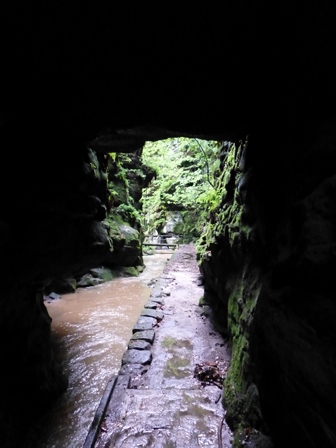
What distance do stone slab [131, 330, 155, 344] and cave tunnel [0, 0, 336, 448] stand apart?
2.15m

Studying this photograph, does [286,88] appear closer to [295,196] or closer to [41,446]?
[295,196]

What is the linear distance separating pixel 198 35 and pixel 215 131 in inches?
70.9

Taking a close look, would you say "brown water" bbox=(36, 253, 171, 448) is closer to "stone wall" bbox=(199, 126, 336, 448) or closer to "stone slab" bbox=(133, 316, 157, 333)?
"stone slab" bbox=(133, 316, 157, 333)

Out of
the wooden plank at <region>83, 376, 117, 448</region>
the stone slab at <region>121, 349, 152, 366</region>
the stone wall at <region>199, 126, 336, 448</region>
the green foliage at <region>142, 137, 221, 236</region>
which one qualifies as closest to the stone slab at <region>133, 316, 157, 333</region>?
the stone slab at <region>121, 349, 152, 366</region>

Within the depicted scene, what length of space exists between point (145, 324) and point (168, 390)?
2.54 metres

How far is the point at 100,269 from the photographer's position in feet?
45.1

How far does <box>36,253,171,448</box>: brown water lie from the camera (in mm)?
4440

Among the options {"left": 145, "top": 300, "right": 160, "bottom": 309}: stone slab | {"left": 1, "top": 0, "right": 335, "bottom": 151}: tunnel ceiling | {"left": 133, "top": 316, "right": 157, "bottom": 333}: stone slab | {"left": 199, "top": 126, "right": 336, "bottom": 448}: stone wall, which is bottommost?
{"left": 145, "top": 300, "right": 160, "bottom": 309}: stone slab

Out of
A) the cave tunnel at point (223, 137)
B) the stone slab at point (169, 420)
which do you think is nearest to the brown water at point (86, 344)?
the cave tunnel at point (223, 137)

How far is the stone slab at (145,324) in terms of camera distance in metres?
6.69

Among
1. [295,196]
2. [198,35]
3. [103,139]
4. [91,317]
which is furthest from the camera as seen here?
[91,317]

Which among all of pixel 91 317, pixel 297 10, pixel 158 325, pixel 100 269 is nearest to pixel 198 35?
pixel 297 10

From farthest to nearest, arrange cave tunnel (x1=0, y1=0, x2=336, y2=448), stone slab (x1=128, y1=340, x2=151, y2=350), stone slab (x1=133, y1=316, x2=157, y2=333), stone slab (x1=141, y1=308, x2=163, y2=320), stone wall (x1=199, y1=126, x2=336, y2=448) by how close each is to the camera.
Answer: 1. stone slab (x1=141, y1=308, x2=163, y2=320)
2. stone slab (x1=133, y1=316, x2=157, y2=333)
3. stone slab (x1=128, y1=340, x2=151, y2=350)
4. cave tunnel (x1=0, y1=0, x2=336, y2=448)
5. stone wall (x1=199, y1=126, x2=336, y2=448)

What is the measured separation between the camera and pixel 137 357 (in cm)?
534
